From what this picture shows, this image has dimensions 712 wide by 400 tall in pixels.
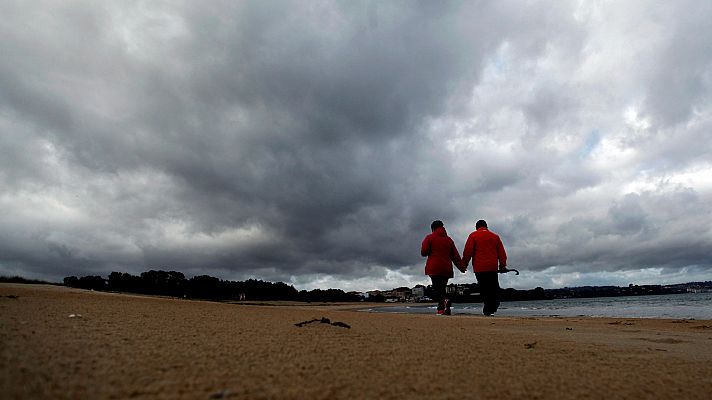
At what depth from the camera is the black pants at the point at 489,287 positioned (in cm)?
875

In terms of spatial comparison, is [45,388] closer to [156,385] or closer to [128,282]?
[156,385]

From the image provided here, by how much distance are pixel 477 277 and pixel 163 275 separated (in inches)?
2024

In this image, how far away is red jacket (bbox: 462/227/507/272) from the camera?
28.5 ft

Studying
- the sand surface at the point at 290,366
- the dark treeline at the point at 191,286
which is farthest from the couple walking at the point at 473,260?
the dark treeline at the point at 191,286

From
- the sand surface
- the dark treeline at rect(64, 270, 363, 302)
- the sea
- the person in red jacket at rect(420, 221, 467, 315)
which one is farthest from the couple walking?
the dark treeline at rect(64, 270, 363, 302)

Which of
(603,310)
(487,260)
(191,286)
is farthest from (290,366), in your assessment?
(191,286)

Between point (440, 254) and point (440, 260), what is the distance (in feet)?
0.48

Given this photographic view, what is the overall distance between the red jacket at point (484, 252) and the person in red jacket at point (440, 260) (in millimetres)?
605

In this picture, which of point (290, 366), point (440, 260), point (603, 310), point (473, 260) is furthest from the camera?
point (603, 310)

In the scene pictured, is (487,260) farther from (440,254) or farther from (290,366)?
(290,366)

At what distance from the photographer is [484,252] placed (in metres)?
8.77

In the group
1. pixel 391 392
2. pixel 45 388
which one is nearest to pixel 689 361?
pixel 391 392

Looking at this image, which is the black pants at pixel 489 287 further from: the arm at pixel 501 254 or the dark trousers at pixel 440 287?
the dark trousers at pixel 440 287

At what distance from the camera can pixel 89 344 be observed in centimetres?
178
